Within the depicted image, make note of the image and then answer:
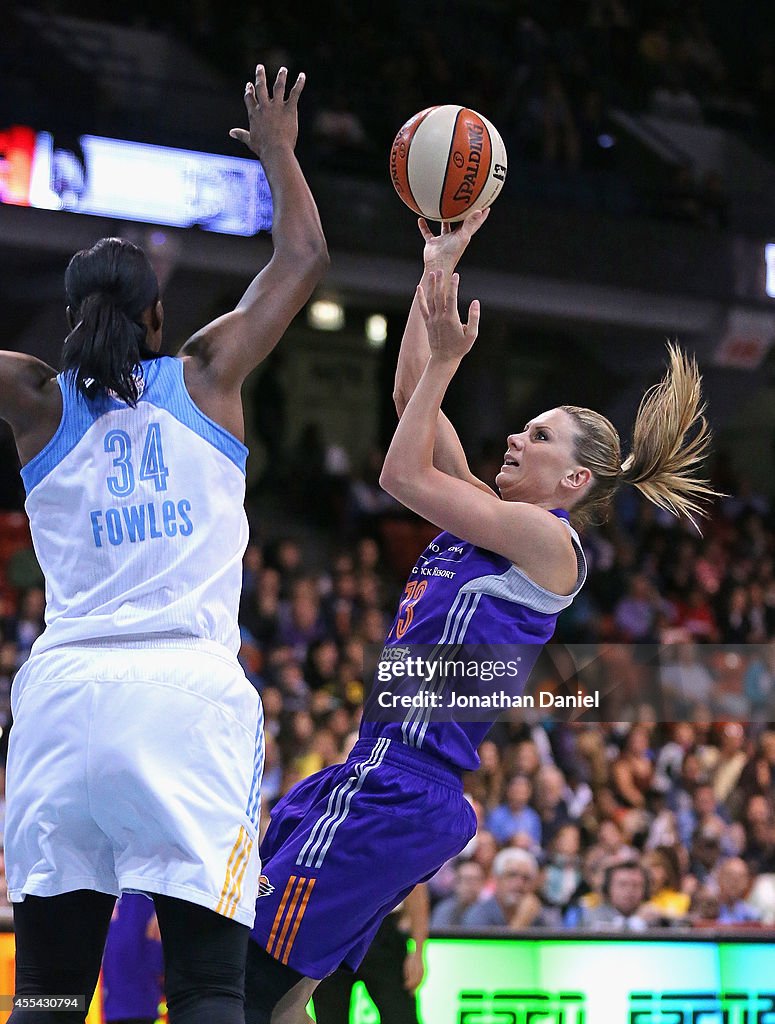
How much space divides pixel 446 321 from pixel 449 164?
78 cm

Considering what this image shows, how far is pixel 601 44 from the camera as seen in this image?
14.1 m

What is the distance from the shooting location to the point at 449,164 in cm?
364

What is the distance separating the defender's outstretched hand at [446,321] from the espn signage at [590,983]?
8.65ft

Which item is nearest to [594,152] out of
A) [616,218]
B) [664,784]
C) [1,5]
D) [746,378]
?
[616,218]

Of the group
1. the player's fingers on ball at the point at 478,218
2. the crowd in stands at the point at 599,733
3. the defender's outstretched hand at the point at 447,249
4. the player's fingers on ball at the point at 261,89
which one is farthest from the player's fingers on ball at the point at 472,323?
the crowd in stands at the point at 599,733

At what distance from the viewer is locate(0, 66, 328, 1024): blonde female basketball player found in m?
2.19

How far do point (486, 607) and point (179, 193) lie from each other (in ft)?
26.0

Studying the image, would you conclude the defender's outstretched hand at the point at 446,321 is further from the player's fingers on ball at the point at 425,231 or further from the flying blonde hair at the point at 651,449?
the flying blonde hair at the point at 651,449

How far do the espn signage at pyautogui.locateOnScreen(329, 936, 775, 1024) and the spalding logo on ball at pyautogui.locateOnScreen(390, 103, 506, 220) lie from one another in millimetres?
2683

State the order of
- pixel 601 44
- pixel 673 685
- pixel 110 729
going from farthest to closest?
pixel 601 44 < pixel 673 685 < pixel 110 729

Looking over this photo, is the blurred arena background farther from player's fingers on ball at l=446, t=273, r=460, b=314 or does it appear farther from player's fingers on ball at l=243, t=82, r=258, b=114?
player's fingers on ball at l=243, t=82, r=258, b=114

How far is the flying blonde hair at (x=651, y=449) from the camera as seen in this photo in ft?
11.4

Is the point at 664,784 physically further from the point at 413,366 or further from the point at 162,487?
the point at 162,487

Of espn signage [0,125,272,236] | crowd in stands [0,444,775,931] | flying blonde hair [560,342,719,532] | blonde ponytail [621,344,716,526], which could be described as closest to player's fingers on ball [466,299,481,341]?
flying blonde hair [560,342,719,532]
